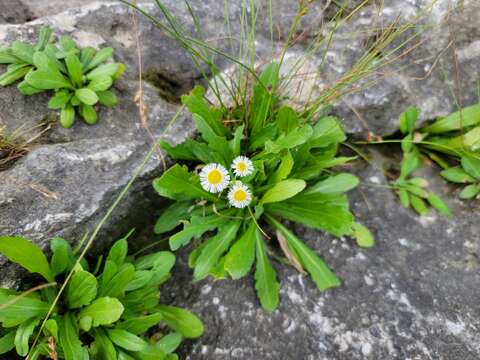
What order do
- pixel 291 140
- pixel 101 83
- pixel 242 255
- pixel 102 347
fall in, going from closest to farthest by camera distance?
pixel 102 347, pixel 291 140, pixel 242 255, pixel 101 83

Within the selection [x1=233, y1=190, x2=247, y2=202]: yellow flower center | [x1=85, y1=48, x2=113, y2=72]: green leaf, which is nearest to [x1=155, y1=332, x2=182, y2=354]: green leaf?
[x1=233, y1=190, x2=247, y2=202]: yellow flower center

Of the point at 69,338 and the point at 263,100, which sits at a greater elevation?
the point at 263,100

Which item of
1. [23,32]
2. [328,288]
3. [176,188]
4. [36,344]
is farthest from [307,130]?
[23,32]

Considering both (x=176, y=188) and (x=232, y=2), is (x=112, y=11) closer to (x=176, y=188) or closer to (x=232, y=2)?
(x=232, y=2)

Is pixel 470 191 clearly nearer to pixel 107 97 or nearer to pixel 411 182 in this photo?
pixel 411 182

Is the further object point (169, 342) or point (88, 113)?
point (88, 113)

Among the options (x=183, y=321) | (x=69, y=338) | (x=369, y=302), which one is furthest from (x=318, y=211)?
(x=69, y=338)

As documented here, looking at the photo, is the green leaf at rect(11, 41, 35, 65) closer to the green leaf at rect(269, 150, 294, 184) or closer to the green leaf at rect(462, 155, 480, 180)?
the green leaf at rect(269, 150, 294, 184)
